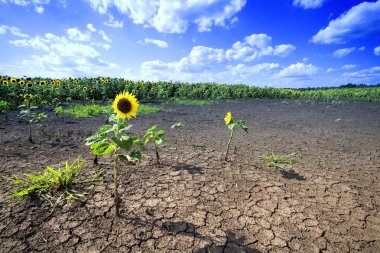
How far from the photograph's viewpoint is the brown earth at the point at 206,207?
204 cm

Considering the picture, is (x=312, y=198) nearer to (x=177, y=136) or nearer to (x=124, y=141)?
(x=124, y=141)

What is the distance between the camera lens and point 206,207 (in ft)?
8.36

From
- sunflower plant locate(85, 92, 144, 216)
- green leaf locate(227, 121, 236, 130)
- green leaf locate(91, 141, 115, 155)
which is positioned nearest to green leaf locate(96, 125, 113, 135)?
sunflower plant locate(85, 92, 144, 216)

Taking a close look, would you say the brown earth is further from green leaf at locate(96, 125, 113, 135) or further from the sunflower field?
the sunflower field

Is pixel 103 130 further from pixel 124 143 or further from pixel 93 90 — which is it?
pixel 93 90

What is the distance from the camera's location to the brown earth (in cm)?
204

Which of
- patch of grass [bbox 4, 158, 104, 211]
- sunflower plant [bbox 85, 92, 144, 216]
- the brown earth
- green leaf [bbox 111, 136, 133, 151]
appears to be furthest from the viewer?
patch of grass [bbox 4, 158, 104, 211]

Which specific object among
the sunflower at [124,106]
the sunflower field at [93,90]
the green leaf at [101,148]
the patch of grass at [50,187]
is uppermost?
the sunflower field at [93,90]

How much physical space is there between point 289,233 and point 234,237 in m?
0.54

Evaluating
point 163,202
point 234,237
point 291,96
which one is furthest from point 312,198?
point 291,96

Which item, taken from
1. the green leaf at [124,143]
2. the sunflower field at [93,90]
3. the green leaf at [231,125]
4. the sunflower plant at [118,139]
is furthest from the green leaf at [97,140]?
the sunflower field at [93,90]

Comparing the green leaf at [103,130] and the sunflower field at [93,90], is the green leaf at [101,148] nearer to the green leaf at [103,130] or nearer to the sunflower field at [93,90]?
the green leaf at [103,130]

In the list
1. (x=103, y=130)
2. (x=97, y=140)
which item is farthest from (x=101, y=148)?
(x=103, y=130)

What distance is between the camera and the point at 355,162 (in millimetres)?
4211
